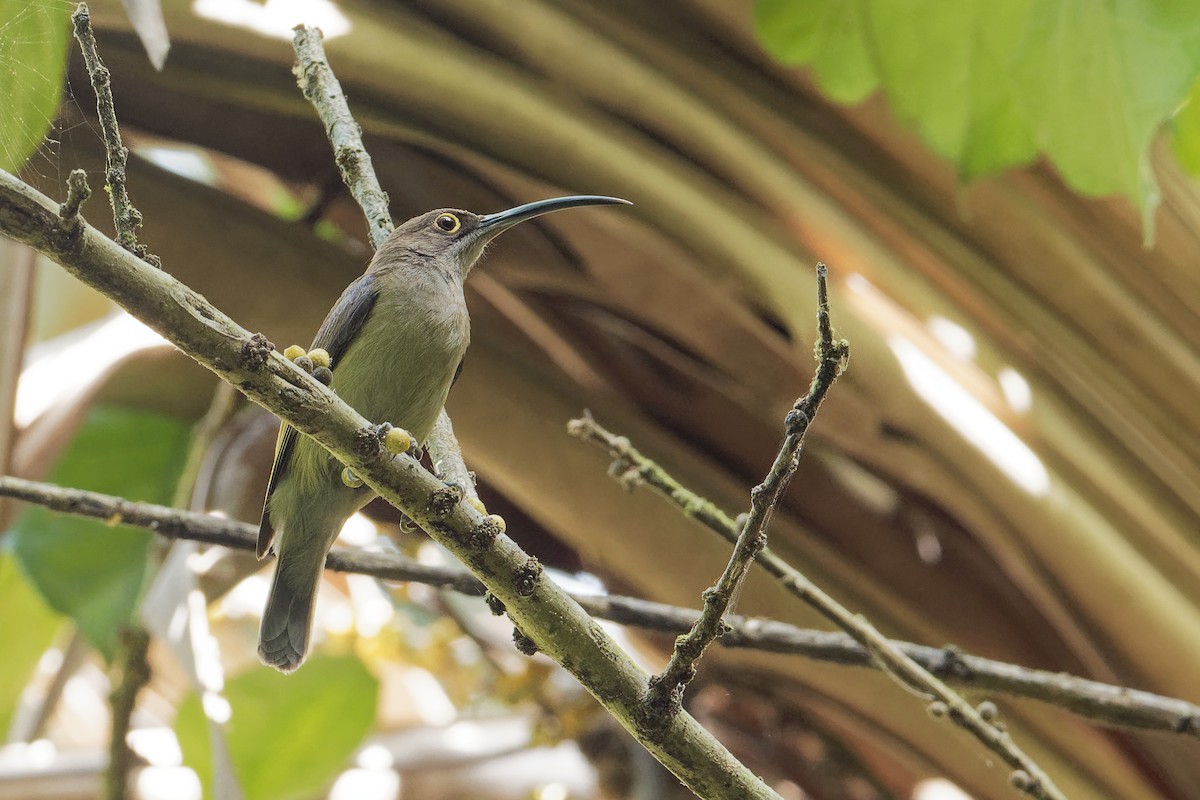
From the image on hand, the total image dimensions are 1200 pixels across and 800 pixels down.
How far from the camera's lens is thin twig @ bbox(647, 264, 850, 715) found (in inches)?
30.6

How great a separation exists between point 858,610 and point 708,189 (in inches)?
38.6

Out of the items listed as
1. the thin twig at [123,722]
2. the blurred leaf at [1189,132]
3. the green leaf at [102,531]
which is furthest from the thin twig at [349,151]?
the blurred leaf at [1189,132]

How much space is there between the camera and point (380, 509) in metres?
2.13

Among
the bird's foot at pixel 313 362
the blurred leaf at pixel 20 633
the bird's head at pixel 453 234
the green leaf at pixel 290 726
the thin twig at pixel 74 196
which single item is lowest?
the thin twig at pixel 74 196

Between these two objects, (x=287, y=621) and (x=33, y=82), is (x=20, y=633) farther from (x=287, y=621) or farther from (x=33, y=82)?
(x=33, y=82)

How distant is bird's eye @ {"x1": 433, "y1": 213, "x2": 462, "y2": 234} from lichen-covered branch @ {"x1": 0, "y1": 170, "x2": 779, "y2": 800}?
0.96 m

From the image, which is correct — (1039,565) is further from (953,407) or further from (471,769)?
(471,769)

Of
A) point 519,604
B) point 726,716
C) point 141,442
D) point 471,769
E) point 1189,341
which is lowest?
point 519,604

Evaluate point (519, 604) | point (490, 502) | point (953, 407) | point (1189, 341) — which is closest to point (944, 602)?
point (953, 407)

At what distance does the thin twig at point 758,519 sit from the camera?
0.78m

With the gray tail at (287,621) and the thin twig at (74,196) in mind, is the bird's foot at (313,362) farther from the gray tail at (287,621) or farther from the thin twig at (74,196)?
the gray tail at (287,621)

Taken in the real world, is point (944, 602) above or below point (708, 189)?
below

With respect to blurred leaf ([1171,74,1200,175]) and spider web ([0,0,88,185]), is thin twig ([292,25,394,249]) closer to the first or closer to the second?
spider web ([0,0,88,185])

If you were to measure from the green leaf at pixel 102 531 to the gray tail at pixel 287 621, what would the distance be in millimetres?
817
